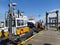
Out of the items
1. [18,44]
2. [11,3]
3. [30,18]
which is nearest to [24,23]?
[11,3]

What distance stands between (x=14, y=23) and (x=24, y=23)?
4016 millimetres

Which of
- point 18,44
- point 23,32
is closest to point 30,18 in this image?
point 23,32

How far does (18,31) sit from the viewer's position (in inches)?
1169

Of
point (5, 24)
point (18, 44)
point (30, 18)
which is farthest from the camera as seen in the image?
point (30, 18)

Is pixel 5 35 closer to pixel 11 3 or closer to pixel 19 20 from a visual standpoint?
pixel 11 3

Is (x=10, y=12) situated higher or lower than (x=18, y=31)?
higher

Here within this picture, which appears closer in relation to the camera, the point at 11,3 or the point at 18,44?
the point at 18,44

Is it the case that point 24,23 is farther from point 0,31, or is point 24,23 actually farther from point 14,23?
point 0,31

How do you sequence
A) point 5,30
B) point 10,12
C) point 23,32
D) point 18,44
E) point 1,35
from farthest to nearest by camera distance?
point 23,32 < point 5,30 < point 1,35 < point 10,12 < point 18,44

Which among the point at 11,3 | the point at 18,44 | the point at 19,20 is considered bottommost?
the point at 18,44

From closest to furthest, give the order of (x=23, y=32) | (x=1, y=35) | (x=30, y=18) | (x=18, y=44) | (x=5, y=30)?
(x=18, y=44), (x=1, y=35), (x=5, y=30), (x=23, y=32), (x=30, y=18)

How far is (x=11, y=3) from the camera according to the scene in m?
24.6

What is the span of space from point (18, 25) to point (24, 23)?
3037mm

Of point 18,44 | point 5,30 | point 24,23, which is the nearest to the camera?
point 18,44
